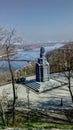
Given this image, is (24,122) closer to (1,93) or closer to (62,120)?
(62,120)

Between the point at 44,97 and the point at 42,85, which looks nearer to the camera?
the point at 44,97

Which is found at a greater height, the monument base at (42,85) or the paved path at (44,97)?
the monument base at (42,85)

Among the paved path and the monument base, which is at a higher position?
the monument base

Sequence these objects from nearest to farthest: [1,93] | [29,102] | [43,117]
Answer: [43,117] → [29,102] → [1,93]

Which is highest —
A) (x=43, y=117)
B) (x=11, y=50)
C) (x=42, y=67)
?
(x=11, y=50)

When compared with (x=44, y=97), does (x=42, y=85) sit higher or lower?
higher

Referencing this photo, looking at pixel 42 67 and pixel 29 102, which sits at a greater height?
pixel 42 67

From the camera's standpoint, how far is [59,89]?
23734 millimetres

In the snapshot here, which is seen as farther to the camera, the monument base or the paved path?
the monument base

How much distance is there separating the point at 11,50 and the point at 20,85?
41.9 feet

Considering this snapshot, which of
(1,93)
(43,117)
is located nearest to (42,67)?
(1,93)

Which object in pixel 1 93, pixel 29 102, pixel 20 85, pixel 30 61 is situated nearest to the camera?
pixel 29 102

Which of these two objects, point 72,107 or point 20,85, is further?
point 20,85

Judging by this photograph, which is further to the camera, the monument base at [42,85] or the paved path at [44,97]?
the monument base at [42,85]
